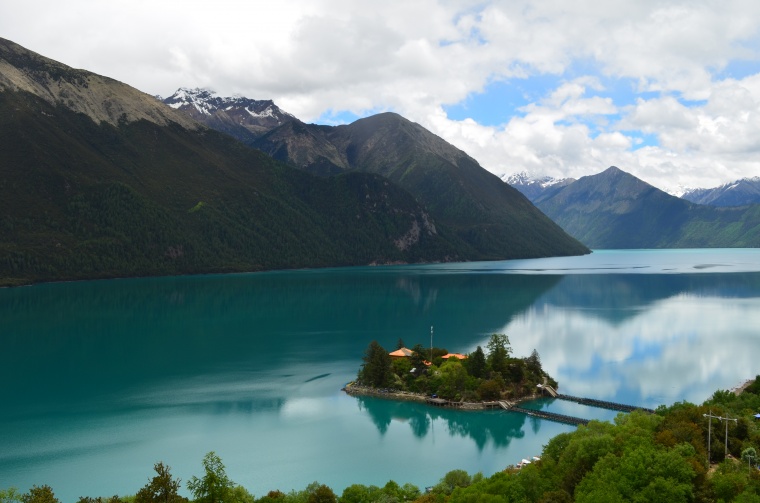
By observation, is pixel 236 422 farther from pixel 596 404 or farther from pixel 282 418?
pixel 596 404

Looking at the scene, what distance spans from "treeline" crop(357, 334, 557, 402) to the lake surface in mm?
3635

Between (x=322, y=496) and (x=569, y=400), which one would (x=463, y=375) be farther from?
(x=322, y=496)

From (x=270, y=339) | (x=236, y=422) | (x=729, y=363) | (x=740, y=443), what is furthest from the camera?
(x=270, y=339)

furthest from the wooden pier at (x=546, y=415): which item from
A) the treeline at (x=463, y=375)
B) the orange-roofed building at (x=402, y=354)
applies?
the orange-roofed building at (x=402, y=354)

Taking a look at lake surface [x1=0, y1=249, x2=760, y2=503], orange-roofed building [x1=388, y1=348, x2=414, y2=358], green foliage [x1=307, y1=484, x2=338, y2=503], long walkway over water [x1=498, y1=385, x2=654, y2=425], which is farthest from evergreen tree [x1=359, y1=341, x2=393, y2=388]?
green foliage [x1=307, y1=484, x2=338, y2=503]

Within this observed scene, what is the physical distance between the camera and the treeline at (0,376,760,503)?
3781 cm

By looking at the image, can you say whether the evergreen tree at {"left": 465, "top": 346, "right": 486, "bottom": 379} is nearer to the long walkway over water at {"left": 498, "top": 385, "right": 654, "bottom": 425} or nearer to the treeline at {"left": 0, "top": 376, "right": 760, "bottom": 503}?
the long walkway over water at {"left": 498, "top": 385, "right": 654, "bottom": 425}

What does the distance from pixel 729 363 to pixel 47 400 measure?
101508 millimetres

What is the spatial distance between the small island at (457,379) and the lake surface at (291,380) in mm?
2690

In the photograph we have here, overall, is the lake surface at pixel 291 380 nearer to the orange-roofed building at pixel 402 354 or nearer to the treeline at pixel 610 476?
the orange-roofed building at pixel 402 354

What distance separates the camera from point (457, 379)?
3219 inches

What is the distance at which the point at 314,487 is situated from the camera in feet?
158

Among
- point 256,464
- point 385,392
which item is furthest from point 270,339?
point 256,464

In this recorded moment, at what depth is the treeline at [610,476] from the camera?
3781 cm
